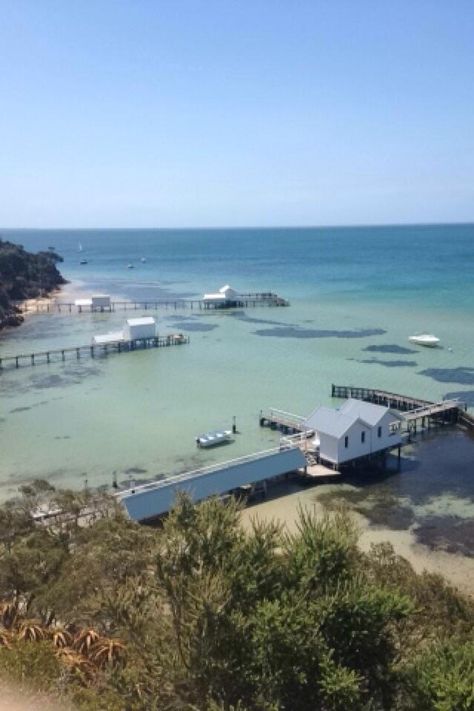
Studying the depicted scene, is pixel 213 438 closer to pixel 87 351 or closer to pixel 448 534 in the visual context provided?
pixel 448 534

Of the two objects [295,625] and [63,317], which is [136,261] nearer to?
[63,317]

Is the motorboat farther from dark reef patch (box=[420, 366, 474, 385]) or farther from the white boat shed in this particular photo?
dark reef patch (box=[420, 366, 474, 385])

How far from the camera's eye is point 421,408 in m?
38.3

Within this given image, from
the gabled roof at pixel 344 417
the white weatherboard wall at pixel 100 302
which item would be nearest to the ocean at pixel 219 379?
the white weatherboard wall at pixel 100 302

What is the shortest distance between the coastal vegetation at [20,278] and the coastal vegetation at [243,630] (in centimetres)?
6380

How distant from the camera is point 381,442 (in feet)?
107

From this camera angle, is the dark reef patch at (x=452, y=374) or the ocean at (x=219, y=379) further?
the dark reef patch at (x=452, y=374)

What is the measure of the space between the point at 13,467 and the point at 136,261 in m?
146

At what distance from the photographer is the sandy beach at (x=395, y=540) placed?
73.1 feet

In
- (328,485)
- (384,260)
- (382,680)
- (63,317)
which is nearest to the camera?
Answer: (382,680)

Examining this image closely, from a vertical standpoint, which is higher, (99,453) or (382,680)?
(382,680)

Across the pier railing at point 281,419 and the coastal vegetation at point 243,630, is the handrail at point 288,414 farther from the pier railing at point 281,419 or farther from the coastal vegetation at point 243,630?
the coastal vegetation at point 243,630

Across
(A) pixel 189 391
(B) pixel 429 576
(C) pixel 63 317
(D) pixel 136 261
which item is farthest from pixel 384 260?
(B) pixel 429 576

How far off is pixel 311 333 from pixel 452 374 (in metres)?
18.9
